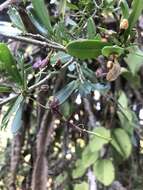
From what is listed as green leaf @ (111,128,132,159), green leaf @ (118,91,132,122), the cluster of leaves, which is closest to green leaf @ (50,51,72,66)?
the cluster of leaves

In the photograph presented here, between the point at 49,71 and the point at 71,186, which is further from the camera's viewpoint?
the point at 71,186

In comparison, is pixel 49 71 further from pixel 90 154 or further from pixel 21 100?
pixel 90 154

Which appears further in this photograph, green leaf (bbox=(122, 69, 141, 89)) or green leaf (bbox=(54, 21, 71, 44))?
green leaf (bbox=(122, 69, 141, 89))

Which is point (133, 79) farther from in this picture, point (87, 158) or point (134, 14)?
point (134, 14)

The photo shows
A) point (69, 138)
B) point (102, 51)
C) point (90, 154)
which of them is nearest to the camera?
point (102, 51)

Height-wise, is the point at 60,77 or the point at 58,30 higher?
the point at 60,77

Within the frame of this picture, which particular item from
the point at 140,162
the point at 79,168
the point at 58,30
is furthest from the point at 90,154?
the point at 58,30

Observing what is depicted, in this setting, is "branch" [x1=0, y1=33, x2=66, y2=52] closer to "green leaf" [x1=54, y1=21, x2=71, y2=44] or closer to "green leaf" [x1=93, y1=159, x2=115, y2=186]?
"green leaf" [x1=54, y1=21, x2=71, y2=44]

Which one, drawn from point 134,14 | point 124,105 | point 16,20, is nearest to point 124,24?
point 134,14
